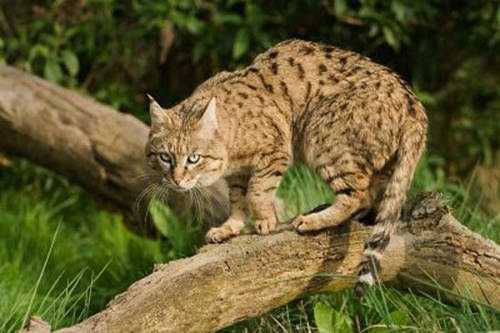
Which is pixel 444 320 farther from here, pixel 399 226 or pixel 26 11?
pixel 26 11

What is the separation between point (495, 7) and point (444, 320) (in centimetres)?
377

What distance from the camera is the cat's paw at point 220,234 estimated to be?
16.7 feet

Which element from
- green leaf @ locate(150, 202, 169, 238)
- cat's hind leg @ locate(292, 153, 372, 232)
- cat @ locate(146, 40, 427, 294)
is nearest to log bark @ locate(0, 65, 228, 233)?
green leaf @ locate(150, 202, 169, 238)

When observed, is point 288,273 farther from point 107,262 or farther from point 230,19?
point 230,19

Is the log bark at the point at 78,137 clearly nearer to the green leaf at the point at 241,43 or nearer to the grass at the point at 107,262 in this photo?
the grass at the point at 107,262

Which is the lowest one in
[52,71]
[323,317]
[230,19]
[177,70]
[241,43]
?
[177,70]

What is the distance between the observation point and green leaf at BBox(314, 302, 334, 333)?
476cm

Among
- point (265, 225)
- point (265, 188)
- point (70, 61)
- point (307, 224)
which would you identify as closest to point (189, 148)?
point (265, 188)

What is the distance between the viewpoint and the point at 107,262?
6254 millimetres

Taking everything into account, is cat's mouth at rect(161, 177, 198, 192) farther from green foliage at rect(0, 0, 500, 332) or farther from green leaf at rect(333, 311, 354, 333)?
green leaf at rect(333, 311, 354, 333)

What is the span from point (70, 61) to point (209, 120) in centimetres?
277

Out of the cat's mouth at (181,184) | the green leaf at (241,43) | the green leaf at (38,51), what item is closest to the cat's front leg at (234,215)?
the cat's mouth at (181,184)

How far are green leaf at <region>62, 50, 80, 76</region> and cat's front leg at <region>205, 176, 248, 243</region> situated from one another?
96.9 inches

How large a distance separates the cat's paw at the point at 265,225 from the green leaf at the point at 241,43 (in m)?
2.24
